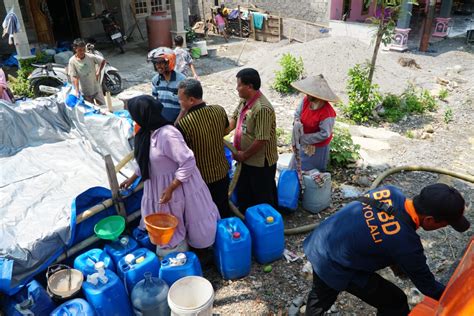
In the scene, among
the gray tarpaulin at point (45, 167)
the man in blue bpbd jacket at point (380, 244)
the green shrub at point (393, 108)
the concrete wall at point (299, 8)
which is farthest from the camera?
the concrete wall at point (299, 8)

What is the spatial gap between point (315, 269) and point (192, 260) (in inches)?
43.0

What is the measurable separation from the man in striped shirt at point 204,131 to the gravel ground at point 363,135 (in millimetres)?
965

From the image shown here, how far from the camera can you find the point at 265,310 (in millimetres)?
3273

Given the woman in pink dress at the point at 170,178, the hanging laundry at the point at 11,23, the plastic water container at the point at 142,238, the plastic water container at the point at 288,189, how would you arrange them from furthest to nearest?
the hanging laundry at the point at 11,23 → the plastic water container at the point at 288,189 → the plastic water container at the point at 142,238 → the woman in pink dress at the point at 170,178

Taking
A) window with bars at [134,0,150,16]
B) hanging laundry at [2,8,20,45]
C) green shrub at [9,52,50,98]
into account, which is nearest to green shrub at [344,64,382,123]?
green shrub at [9,52,50,98]

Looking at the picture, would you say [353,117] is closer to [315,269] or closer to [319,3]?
[315,269]

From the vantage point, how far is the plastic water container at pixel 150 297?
9.33 ft

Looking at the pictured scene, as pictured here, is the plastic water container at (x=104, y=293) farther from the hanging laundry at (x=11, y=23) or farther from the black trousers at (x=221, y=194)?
the hanging laundry at (x=11, y=23)

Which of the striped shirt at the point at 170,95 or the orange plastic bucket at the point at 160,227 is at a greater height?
the striped shirt at the point at 170,95

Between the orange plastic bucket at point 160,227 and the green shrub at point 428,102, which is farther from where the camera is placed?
the green shrub at point 428,102

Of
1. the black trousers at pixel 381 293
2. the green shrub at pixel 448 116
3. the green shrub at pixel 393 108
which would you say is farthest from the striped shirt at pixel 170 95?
the green shrub at pixel 448 116

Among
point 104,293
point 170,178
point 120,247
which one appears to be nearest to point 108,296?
point 104,293

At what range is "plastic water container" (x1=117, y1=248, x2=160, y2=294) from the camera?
3027 millimetres

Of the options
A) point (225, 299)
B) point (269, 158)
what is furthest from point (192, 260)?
point (269, 158)
